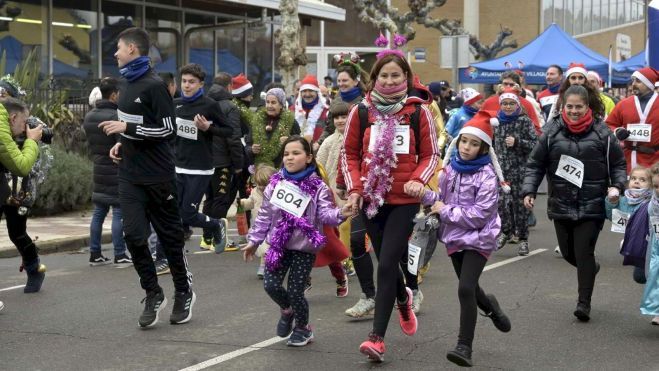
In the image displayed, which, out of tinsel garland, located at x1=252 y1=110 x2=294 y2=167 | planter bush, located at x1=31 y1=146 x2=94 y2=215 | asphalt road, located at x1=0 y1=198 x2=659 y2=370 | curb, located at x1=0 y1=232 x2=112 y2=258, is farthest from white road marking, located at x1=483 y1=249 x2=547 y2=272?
planter bush, located at x1=31 y1=146 x2=94 y2=215

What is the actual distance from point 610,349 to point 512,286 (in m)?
2.49

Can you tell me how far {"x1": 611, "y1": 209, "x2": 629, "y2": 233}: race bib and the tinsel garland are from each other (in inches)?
156

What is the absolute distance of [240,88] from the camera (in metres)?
12.3

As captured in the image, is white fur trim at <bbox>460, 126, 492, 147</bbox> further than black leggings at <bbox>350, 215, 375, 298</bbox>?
No

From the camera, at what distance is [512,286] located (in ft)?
31.7

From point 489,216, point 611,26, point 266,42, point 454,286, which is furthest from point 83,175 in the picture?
point 611,26

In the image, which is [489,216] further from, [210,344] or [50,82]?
[50,82]

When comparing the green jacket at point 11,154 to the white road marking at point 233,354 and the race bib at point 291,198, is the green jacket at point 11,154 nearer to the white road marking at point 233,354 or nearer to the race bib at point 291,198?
the race bib at point 291,198

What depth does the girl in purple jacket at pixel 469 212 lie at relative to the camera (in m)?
6.54

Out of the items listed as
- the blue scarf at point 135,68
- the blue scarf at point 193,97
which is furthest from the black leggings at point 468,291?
the blue scarf at point 193,97

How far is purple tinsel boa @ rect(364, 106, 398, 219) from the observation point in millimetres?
6711

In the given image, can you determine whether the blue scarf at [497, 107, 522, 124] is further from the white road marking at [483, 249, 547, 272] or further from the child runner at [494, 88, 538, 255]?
the white road marking at [483, 249, 547, 272]

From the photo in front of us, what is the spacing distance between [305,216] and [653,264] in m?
2.51

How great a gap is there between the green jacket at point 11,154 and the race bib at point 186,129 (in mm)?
2373
